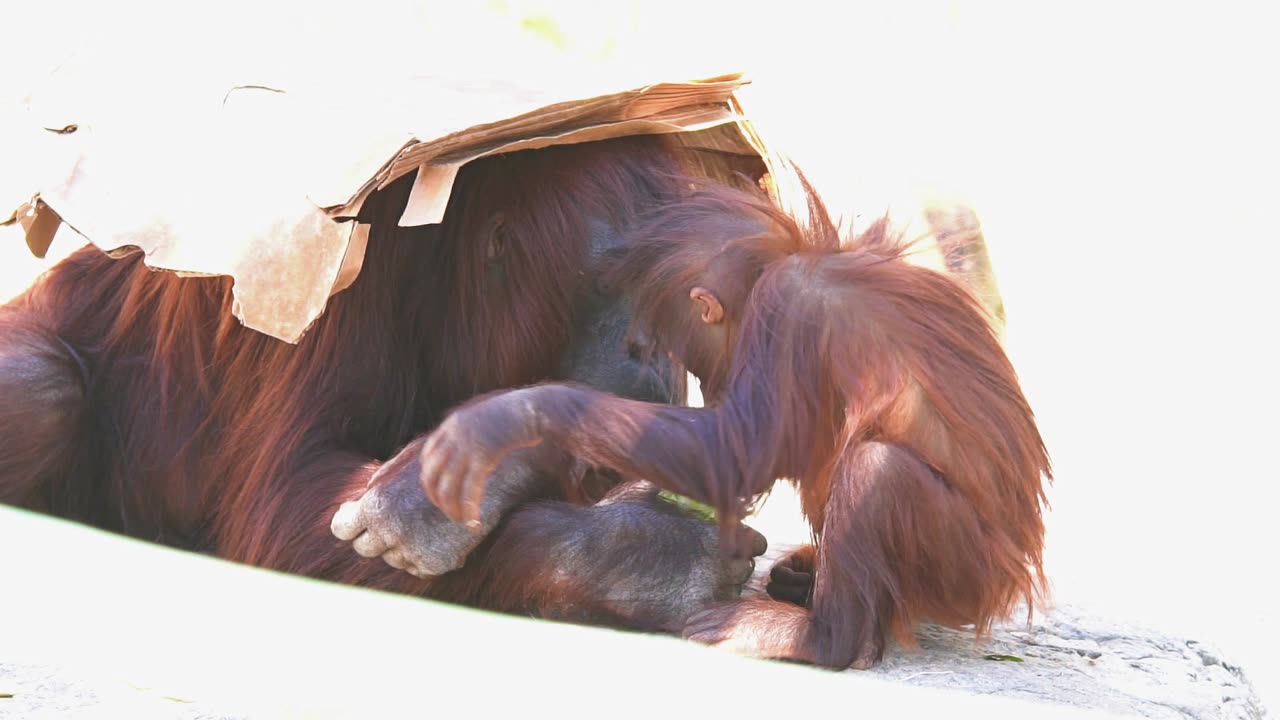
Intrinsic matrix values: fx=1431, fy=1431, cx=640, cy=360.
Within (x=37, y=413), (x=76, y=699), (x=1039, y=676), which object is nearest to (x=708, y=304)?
(x=1039, y=676)

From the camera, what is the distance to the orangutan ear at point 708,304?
2.32m

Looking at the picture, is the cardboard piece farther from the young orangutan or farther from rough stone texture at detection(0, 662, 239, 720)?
rough stone texture at detection(0, 662, 239, 720)

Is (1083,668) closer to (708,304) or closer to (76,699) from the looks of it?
(708,304)

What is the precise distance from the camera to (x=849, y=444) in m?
2.16

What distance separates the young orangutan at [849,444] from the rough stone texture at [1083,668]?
0.09 metres

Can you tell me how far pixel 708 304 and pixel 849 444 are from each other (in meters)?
0.35

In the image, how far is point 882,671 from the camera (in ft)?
7.14

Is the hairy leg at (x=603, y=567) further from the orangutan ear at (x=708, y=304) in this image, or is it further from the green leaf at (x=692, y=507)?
the orangutan ear at (x=708, y=304)

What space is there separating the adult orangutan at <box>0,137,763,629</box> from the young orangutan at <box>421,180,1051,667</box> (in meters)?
0.24

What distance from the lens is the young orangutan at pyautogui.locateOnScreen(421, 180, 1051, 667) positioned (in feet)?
6.84

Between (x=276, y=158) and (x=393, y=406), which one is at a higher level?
(x=276, y=158)

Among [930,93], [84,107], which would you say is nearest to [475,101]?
[84,107]

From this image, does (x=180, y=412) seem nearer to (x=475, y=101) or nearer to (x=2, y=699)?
(x=475, y=101)

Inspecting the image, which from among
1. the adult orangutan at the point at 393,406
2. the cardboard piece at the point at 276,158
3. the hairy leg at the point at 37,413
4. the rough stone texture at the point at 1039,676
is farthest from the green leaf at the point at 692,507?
the hairy leg at the point at 37,413
